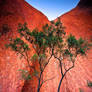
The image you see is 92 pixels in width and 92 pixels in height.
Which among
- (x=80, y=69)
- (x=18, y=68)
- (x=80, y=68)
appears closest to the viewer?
(x=18, y=68)

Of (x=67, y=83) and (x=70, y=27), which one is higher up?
(x=70, y=27)

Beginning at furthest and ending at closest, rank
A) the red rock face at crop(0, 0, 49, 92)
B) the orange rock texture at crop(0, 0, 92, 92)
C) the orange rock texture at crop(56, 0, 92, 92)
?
the orange rock texture at crop(56, 0, 92, 92) < the orange rock texture at crop(0, 0, 92, 92) < the red rock face at crop(0, 0, 49, 92)

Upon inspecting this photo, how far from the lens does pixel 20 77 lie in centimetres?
867

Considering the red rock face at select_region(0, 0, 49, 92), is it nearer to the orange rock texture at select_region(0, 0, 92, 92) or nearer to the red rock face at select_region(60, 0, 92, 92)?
the orange rock texture at select_region(0, 0, 92, 92)

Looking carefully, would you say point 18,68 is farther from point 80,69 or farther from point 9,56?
point 80,69

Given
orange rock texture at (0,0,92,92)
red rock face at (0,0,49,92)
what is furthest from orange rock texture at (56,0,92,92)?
red rock face at (0,0,49,92)

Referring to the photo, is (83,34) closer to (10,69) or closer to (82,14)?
(82,14)

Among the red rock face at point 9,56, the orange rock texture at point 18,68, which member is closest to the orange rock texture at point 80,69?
the orange rock texture at point 18,68

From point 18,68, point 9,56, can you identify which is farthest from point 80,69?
point 9,56

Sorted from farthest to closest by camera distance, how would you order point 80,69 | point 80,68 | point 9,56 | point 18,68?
point 80,68
point 80,69
point 9,56
point 18,68

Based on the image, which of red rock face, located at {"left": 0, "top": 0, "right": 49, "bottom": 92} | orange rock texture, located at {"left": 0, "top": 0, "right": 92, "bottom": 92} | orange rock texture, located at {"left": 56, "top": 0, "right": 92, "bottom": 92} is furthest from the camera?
orange rock texture, located at {"left": 56, "top": 0, "right": 92, "bottom": 92}

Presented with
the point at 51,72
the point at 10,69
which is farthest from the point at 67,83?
the point at 10,69

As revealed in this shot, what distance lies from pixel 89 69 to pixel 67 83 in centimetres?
457

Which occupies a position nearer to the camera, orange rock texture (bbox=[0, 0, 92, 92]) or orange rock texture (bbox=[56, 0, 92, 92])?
orange rock texture (bbox=[0, 0, 92, 92])
